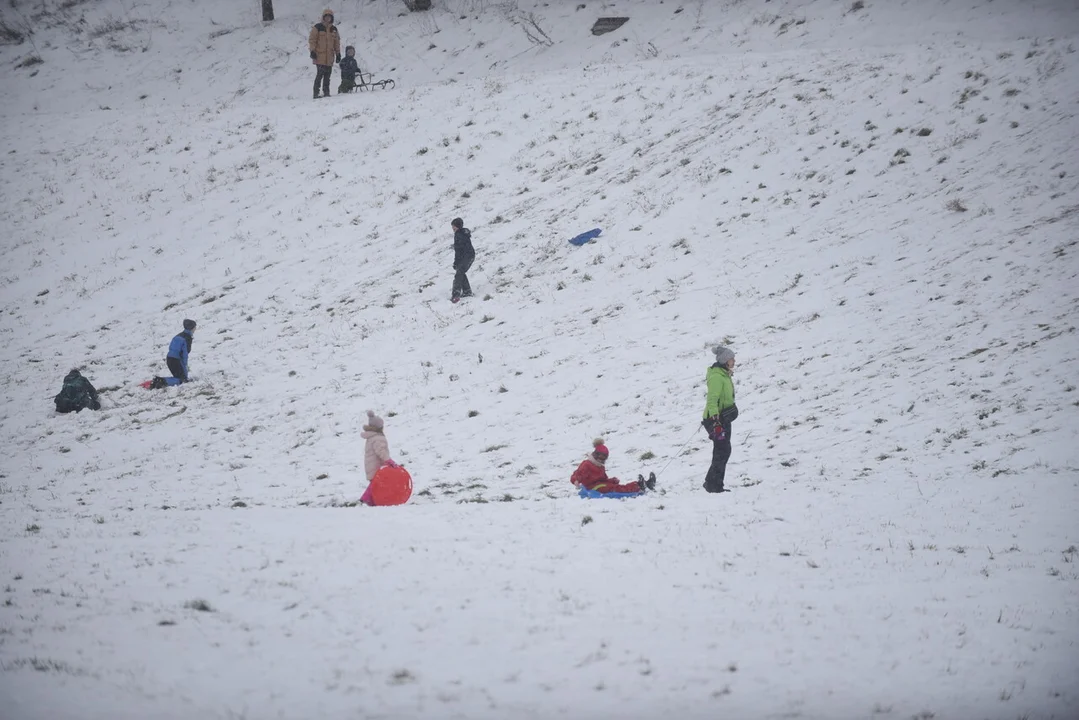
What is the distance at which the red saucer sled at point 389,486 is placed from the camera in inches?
390

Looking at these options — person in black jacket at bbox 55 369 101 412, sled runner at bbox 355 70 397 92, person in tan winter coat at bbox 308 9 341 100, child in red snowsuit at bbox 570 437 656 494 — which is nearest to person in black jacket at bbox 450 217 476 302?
person in black jacket at bbox 55 369 101 412

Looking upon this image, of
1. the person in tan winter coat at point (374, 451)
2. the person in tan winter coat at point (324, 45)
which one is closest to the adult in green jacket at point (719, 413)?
the person in tan winter coat at point (374, 451)

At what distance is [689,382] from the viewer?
1342 centimetres

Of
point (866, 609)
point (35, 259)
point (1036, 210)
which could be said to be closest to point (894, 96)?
point (1036, 210)

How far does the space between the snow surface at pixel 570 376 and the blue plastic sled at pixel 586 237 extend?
440 mm

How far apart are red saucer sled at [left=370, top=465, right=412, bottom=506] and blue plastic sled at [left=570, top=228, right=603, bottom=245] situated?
1046cm

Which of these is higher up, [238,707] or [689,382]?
[689,382]

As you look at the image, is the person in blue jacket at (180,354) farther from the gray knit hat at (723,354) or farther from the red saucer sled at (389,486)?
the gray knit hat at (723,354)

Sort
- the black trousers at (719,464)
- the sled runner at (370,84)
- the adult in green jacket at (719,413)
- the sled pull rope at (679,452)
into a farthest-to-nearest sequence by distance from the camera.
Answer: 1. the sled runner at (370,84)
2. the sled pull rope at (679,452)
3. the black trousers at (719,464)
4. the adult in green jacket at (719,413)

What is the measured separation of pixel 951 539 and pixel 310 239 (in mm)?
19627

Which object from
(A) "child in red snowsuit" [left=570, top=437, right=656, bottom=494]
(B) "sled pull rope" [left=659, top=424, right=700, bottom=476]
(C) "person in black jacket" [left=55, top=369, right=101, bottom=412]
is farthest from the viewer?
(C) "person in black jacket" [left=55, top=369, right=101, bottom=412]

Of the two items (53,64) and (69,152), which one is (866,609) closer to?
(69,152)

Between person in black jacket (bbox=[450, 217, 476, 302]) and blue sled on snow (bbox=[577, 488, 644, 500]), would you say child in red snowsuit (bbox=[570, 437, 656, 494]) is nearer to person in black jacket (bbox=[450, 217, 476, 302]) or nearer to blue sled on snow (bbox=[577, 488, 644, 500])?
blue sled on snow (bbox=[577, 488, 644, 500])

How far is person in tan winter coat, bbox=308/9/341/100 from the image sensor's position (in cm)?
2817
